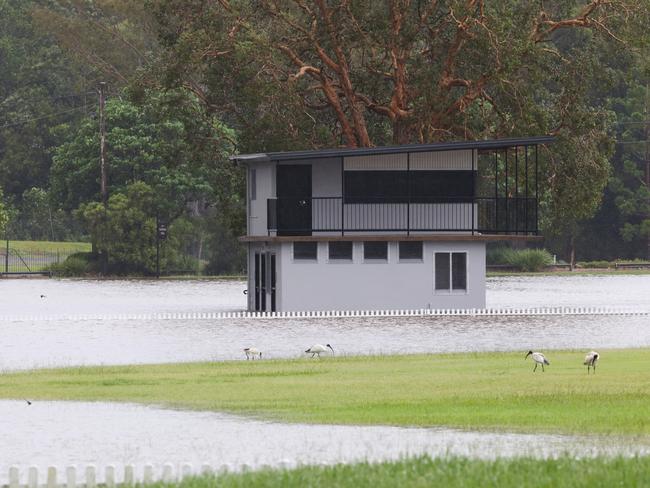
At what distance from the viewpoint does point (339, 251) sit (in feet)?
184

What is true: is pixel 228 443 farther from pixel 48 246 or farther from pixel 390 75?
pixel 48 246

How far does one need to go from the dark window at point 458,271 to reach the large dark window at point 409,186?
2111 mm

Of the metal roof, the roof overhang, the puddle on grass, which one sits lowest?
the puddle on grass

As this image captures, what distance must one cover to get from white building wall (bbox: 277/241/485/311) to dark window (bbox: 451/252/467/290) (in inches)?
5.9

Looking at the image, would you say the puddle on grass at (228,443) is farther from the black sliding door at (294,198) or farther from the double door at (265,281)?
the black sliding door at (294,198)

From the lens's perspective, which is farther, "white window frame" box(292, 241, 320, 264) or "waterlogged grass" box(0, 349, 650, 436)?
"white window frame" box(292, 241, 320, 264)

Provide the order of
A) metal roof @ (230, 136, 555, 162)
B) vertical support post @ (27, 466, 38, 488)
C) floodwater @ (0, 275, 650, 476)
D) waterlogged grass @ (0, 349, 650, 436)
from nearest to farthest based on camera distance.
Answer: vertical support post @ (27, 466, 38, 488) → floodwater @ (0, 275, 650, 476) → waterlogged grass @ (0, 349, 650, 436) → metal roof @ (230, 136, 555, 162)

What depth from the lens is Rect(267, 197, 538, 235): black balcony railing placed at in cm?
5697

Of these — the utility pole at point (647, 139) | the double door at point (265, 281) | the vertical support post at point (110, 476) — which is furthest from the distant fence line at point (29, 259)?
the vertical support post at point (110, 476)

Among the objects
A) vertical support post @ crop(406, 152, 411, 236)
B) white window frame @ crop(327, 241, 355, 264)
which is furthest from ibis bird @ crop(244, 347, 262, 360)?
vertical support post @ crop(406, 152, 411, 236)

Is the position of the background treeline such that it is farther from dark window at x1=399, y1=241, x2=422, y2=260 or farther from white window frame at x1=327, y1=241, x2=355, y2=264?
white window frame at x1=327, y1=241, x2=355, y2=264

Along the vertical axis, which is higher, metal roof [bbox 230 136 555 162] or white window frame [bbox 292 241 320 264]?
metal roof [bbox 230 136 555 162]

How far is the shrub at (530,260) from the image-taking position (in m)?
108

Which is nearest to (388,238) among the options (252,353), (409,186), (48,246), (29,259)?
(409,186)
